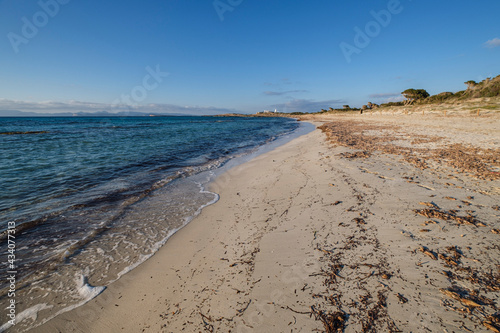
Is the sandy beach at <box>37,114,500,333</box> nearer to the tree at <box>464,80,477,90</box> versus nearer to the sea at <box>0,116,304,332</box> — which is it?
the sea at <box>0,116,304,332</box>

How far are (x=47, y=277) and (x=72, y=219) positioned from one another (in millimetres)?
2377

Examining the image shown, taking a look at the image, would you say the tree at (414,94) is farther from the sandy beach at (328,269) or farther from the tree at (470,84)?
the sandy beach at (328,269)

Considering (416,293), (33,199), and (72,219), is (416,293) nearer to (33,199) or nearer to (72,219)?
(72,219)

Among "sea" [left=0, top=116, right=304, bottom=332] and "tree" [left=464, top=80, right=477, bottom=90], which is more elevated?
"tree" [left=464, top=80, right=477, bottom=90]

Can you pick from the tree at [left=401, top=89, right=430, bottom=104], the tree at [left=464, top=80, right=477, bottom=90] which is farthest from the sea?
the tree at [left=401, top=89, right=430, bottom=104]

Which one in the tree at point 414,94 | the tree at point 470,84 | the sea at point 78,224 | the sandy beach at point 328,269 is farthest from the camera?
the tree at point 414,94

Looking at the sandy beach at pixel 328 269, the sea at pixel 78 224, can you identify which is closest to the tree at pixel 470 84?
the sandy beach at pixel 328 269

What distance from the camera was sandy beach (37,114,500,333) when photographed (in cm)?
240

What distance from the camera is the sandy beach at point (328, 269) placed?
7.88ft

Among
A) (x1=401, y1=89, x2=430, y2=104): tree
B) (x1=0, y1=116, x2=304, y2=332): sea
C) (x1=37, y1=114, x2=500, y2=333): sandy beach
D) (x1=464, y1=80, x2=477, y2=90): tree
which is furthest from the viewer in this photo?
(x1=401, y1=89, x2=430, y2=104): tree

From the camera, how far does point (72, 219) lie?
18.0 feet

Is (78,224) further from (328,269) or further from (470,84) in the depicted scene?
→ (470,84)

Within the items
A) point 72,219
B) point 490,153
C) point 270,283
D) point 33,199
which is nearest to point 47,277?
point 72,219

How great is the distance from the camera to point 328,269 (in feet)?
10.3
